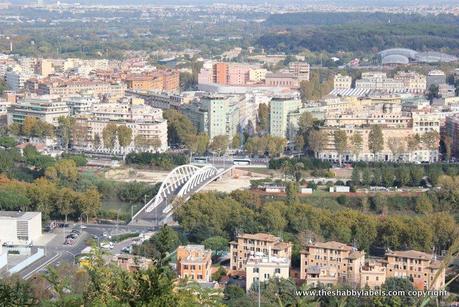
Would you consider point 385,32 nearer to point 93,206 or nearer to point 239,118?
point 239,118

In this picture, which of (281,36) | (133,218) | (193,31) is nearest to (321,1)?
(193,31)

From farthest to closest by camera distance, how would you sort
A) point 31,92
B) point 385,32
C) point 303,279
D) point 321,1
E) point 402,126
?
point 321,1 < point 385,32 < point 31,92 < point 402,126 < point 303,279

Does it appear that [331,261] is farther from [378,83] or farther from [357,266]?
[378,83]

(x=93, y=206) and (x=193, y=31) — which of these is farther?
(x=193, y=31)

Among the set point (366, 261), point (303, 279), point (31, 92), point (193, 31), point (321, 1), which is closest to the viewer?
point (303, 279)

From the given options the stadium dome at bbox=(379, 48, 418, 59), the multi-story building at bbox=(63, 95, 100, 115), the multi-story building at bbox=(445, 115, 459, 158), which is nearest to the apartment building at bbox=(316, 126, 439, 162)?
the multi-story building at bbox=(445, 115, 459, 158)

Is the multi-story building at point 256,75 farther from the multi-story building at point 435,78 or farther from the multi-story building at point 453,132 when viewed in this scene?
the multi-story building at point 453,132
